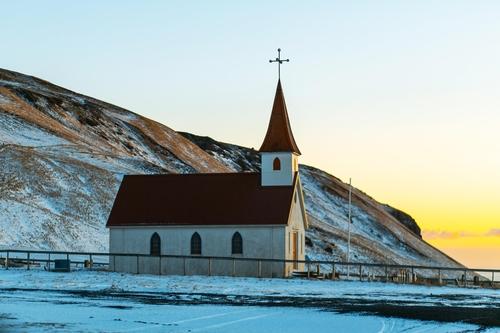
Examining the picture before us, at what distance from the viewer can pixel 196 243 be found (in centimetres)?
6438

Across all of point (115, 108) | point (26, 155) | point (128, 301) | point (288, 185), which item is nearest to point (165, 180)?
point (288, 185)

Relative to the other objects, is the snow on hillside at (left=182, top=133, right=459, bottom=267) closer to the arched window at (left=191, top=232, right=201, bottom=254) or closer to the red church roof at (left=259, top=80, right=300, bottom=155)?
the red church roof at (left=259, top=80, right=300, bottom=155)

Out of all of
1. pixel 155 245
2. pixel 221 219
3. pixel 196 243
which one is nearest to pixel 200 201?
pixel 221 219

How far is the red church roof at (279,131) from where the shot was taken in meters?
66.0

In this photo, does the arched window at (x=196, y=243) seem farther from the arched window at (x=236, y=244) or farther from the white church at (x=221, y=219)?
the arched window at (x=236, y=244)

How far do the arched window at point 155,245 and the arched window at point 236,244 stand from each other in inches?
205

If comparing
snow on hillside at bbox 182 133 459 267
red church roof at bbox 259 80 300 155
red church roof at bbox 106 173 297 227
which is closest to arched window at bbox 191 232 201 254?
red church roof at bbox 106 173 297 227

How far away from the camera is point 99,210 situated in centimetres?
9294

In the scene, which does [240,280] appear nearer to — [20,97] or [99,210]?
[99,210]

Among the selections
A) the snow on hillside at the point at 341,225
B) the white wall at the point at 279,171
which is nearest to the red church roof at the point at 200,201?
the white wall at the point at 279,171

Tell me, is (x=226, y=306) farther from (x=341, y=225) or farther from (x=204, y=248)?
(x=341, y=225)

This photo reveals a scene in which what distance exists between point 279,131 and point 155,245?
37.2 feet

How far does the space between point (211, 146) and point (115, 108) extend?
1898cm

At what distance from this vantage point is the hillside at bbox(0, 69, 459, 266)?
86.1 m
